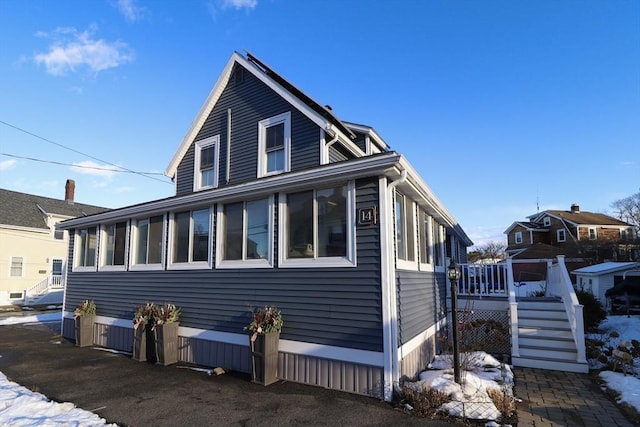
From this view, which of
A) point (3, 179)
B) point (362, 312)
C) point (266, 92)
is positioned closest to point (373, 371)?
point (362, 312)

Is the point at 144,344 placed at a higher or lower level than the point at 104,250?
lower

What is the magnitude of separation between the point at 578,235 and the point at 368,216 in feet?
119

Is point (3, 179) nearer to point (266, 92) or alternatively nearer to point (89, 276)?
point (89, 276)

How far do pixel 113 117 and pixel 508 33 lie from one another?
13.6 metres

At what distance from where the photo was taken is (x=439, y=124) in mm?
13328

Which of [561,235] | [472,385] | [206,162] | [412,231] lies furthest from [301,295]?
[561,235]

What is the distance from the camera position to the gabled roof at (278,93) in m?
8.01

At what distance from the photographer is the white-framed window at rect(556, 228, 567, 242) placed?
112 ft

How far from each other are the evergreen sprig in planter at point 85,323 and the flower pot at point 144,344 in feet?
8.83

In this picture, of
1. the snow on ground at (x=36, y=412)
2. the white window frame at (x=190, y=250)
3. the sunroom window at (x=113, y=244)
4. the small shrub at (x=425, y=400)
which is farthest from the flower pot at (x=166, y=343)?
the small shrub at (x=425, y=400)

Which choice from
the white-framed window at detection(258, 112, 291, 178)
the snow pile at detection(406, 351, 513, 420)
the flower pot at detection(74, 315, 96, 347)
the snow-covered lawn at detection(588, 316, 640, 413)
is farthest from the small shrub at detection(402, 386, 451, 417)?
the flower pot at detection(74, 315, 96, 347)

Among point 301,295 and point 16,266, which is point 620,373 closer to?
point 301,295

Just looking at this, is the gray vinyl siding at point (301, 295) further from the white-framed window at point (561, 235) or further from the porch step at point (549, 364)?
the white-framed window at point (561, 235)

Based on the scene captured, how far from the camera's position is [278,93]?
861 cm
